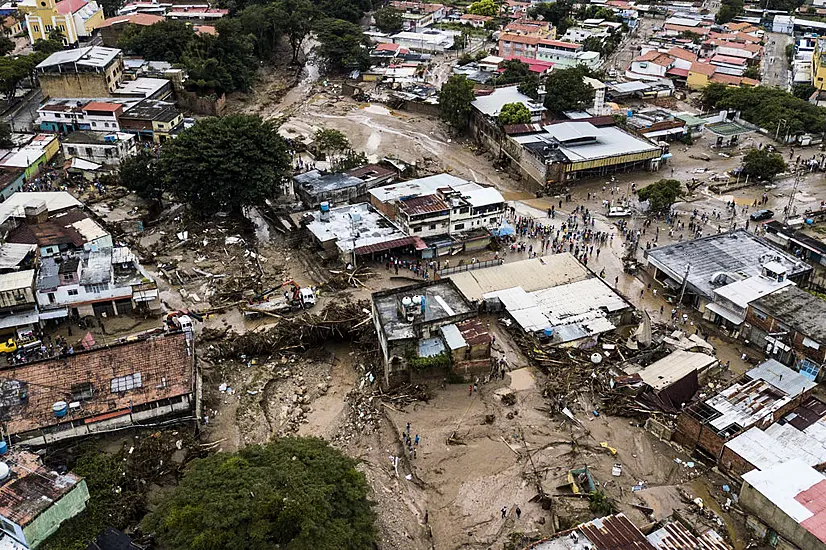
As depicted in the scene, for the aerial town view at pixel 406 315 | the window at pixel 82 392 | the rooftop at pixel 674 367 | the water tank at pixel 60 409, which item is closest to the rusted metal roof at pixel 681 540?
the aerial town view at pixel 406 315

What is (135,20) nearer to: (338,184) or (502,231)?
(338,184)

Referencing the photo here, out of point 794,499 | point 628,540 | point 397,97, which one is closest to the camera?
point 628,540

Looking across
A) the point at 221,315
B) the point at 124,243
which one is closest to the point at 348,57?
the point at 124,243

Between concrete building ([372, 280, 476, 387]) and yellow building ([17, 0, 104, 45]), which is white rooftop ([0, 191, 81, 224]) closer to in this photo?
concrete building ([372, 280, 476, 387])

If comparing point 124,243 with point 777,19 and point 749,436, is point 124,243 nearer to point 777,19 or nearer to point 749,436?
point 749,436

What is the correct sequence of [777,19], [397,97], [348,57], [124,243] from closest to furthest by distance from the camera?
[124,243] < [397,97] < [348,57] < [777,19]
